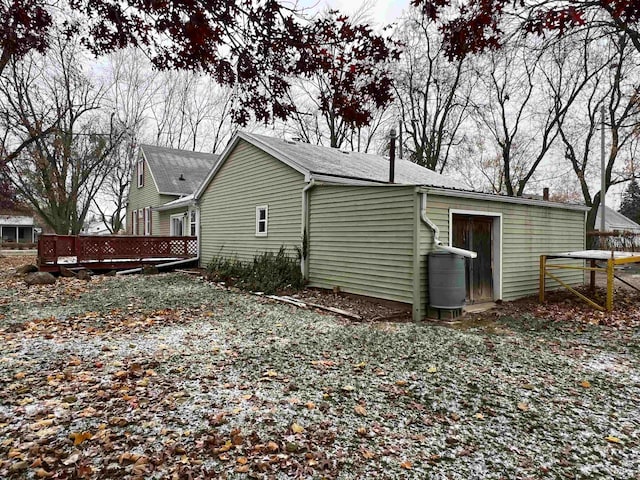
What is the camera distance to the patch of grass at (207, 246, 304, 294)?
33.1 ft

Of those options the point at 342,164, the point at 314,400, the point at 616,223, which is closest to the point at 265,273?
the point at 342,164

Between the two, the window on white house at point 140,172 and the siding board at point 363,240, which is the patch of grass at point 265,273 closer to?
the siding board at point 363,240

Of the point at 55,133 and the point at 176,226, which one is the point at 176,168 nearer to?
the point at 176,226

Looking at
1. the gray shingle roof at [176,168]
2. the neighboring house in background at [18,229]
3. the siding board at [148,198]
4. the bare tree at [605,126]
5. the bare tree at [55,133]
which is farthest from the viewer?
the neighboring house in background at [18,229]

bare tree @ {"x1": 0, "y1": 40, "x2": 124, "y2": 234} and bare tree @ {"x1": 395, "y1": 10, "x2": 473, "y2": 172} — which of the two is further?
bare tree @ {"x1": 395, "y1": 10, "x2": 473, "y2": 172}

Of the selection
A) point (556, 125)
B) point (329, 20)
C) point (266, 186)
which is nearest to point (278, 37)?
point (329, 20)

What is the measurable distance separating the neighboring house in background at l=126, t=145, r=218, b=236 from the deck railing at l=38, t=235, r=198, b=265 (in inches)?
66.6

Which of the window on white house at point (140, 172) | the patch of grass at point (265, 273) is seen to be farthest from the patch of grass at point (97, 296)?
the window on white house at point (140, 172)

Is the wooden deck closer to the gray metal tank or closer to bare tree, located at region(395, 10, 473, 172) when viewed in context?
the gray metal tank

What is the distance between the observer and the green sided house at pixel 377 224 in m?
7.41

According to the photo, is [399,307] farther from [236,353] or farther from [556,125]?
[556,125]

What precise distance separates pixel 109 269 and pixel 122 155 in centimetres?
2069

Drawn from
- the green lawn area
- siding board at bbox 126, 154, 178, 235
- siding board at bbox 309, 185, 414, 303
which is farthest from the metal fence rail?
siding board at bbox 126, 154, 178, 235

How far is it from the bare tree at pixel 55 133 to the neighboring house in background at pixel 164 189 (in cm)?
305
